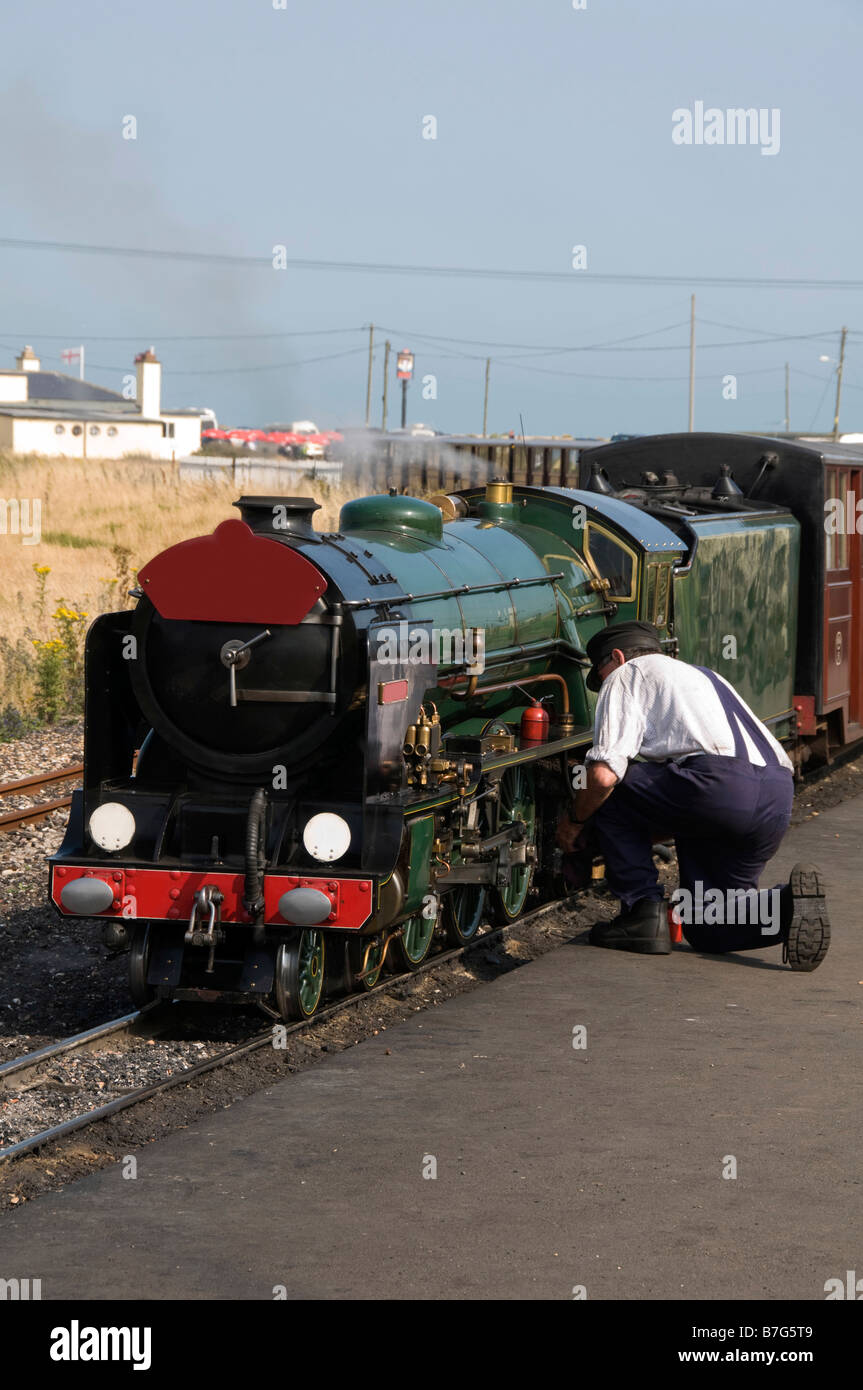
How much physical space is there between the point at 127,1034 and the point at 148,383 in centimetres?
7167

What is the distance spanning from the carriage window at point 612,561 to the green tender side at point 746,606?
28.0 inches

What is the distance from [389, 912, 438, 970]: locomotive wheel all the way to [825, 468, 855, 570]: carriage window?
23.3 feet

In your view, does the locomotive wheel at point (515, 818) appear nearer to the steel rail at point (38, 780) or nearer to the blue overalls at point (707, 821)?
the blue overalls at point (707, 821)

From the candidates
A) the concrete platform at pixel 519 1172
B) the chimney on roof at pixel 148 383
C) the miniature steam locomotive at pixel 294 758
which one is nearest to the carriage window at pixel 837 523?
the miniature steam locomotive at pixel 294 758

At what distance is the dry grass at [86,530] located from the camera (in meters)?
18.3

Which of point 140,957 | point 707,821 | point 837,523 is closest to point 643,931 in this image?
point 707,821

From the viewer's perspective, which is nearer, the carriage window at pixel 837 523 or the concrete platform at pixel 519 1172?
the concrete platform at pixel 519 1172

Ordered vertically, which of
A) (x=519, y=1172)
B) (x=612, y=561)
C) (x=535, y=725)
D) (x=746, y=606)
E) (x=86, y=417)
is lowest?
(x=519, y=1172)

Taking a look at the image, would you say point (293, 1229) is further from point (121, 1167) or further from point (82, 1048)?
point (82, 1048)

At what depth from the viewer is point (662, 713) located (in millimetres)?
7633

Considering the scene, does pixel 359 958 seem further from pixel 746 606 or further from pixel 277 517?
pixel 746 606

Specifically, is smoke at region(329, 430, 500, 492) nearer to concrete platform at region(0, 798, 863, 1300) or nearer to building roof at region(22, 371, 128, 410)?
concrete platform at region(0, 798, 863, 1300)

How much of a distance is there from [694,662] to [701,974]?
12.5ft
